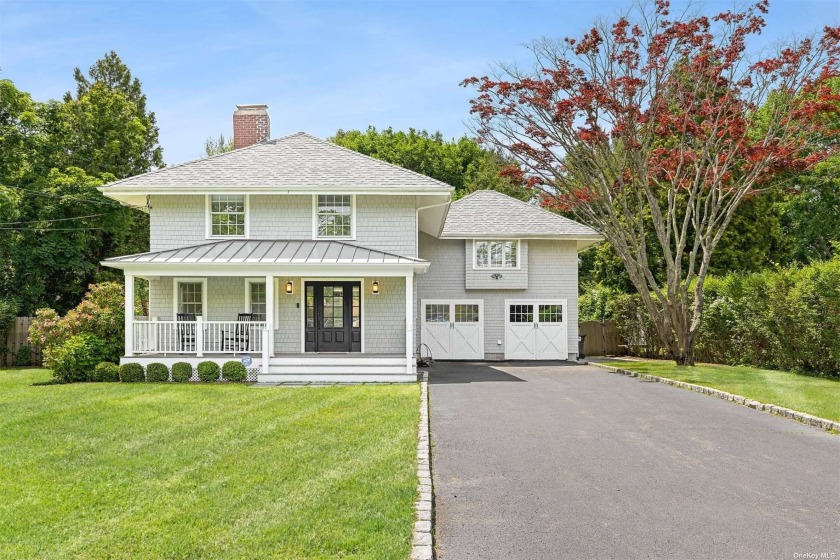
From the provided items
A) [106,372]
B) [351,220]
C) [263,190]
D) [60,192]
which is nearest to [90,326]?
[106,372]

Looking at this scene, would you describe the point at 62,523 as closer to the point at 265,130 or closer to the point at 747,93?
the point at 265,130

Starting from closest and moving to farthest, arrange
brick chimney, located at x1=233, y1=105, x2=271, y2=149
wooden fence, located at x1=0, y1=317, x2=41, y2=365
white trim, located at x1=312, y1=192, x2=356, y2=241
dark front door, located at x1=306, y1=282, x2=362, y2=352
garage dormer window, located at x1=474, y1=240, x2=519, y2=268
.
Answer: dark front door, located at x1=306, y1=282, x2=362, y2=352 → white trim, located at x1=312, y1=192, x2=356, y2=241 → brick chimney, located at x1=233, y1=105, x2=271, y2=149 → wooden fence, located at x1=0, y1=317, x2=41, y2=365 → garage dormer window, located at x1=474, y1=240, x2=519, y2=268

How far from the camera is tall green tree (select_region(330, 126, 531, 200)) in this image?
4462 cm

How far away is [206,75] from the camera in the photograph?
18156 mm

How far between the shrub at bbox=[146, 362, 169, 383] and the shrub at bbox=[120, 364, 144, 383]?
0.63 ft

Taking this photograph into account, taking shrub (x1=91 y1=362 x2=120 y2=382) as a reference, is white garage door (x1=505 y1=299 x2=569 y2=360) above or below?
above

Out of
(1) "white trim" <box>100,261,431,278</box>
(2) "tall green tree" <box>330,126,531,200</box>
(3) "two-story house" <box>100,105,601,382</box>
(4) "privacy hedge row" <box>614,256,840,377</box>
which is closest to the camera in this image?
(4) "privacy hedge row" <box>614,256,840,377</box>

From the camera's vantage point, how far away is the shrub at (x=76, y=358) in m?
15.5

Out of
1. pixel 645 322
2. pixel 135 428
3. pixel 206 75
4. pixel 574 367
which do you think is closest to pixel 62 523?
pixel 135 428

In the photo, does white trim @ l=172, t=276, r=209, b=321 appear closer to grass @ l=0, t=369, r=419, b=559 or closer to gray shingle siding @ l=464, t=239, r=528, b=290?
grass @ l=0, t=369, r=419, b=559

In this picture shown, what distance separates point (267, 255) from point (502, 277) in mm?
8852

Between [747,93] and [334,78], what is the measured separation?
40.0 feet

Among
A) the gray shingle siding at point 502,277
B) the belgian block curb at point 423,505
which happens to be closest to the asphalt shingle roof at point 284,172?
the gray shingle siding at point 502,277

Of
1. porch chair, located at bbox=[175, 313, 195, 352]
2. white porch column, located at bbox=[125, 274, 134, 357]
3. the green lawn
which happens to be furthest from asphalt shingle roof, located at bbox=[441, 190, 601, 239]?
white porch column, located at bbox=[125, 274, 134, 357]
